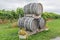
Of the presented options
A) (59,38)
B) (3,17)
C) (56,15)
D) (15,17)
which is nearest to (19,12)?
(15,17)

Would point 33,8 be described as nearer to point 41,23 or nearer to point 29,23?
point 29,23

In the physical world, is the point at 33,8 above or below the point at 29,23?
above

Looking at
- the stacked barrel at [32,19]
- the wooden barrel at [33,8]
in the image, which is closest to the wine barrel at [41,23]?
the stacked barrel at [32,19]

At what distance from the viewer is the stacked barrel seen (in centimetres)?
1149

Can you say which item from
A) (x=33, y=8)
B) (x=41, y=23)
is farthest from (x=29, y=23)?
(x=41, y=23)

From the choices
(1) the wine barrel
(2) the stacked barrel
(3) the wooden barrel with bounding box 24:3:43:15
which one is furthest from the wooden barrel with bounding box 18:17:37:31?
(1) the wine barrel

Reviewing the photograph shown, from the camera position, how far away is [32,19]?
1156 cm

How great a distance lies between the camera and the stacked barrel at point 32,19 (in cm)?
1149

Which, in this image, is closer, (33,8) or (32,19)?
(32,19)

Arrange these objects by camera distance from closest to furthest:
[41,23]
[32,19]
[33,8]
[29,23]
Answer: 1. [29,23]
2. [32,19]
3. [33,8]
4. [41,23]

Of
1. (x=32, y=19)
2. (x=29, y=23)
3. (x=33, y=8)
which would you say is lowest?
(x=29, y=23)

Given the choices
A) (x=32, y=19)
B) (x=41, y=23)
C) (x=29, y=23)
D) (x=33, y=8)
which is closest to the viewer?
(x=29, y=23)

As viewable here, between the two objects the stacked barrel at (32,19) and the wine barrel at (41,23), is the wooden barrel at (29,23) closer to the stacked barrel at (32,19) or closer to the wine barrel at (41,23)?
the stacked barrel at (32,19)

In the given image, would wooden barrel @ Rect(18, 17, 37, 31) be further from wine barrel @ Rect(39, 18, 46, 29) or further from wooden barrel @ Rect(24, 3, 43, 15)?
wine barrel @ Rect(39, 18, 46, 29)
